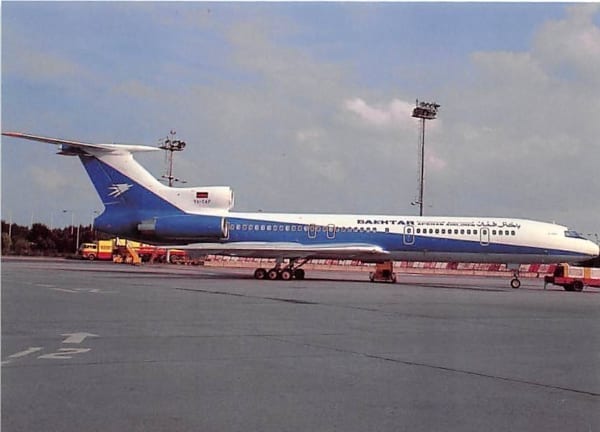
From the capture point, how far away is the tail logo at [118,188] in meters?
31.7

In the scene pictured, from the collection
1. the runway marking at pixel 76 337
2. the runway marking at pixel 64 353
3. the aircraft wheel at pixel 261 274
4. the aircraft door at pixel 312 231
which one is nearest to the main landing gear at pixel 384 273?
the aircraft door at pixel 312 231

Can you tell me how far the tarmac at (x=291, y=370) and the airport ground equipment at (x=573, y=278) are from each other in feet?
56.3

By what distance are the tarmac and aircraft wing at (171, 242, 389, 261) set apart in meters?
16.3

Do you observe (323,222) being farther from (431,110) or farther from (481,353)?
(431,110)

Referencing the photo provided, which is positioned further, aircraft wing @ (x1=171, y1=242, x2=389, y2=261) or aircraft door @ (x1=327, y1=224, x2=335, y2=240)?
aircraft door @ (x1=327, y1=224, x2=335, y2=240)

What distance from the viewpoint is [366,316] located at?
1458 cm

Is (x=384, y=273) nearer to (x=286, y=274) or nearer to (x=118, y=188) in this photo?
(x=286, y=274)

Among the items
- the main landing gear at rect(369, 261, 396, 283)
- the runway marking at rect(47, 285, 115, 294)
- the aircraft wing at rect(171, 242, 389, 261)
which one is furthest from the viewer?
the main landing gear at rect(369, 261, 396, 283)

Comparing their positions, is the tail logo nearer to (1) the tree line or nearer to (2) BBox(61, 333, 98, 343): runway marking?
(2) BBox(61, 333, 98, 343): runway marking

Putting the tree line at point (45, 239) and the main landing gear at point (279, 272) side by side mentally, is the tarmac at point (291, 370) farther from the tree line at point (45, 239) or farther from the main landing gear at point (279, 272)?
the tree line at point (45, 239)

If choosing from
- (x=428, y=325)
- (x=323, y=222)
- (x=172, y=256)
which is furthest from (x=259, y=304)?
(x=172, y=256)

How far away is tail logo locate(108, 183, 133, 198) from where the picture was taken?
31672 mm

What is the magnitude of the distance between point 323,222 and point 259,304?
638 inches

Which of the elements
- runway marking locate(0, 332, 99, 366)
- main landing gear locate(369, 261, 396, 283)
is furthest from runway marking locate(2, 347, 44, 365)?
main landing gear locate(369, 261, 396, 283)
